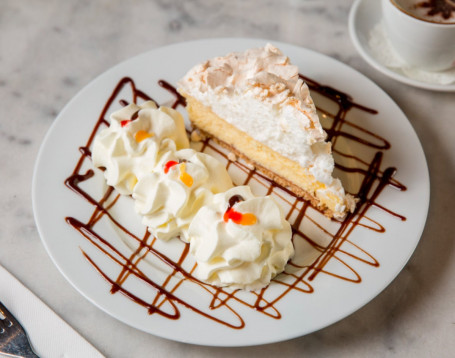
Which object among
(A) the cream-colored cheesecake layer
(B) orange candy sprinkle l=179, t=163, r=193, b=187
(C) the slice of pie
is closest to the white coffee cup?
(C) the slice of pie

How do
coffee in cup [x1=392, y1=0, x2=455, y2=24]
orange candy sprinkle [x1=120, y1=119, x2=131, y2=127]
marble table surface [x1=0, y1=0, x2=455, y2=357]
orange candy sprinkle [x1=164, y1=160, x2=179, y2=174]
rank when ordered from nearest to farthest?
1. marble table surface [x1=0, y1=0, x2=455, y2=357]
2. orange candy sprinkle [x1=164, y1=160, x2=179, y2=174]
3. orange candy sprinkle [x1=120, y1=119, x2=131, y2=127]
4. coffee in cup [x1=392, y1=0, x2=455, y2=24]

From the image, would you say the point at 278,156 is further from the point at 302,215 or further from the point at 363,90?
the point at 363,90

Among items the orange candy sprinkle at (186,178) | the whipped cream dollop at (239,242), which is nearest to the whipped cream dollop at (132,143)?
the orange candy sprinkle at (186,178)

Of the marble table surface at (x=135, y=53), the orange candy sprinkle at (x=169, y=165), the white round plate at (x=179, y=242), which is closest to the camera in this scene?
the white round plate at (x=179, y=242)

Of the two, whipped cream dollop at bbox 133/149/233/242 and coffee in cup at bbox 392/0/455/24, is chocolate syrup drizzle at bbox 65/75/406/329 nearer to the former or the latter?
whipped cream dollop at bbox 133/149/233/242

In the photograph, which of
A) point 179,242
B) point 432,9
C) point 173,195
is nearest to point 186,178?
point 173,195

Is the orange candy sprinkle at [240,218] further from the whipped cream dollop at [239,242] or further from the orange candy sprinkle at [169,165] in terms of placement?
the orange candy sprinkle at [169,165]

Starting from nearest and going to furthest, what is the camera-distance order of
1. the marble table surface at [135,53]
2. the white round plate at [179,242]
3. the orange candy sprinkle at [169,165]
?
the white round plate at [179,242] → the marble table surface at [135,53] → the orange candy sprinkle at [169,165]
